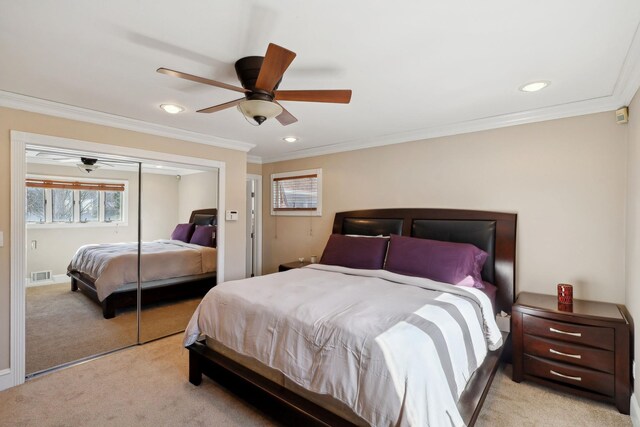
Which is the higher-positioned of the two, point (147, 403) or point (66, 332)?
point (66, 332)

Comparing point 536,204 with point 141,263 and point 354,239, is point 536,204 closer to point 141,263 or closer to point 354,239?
point 354,239

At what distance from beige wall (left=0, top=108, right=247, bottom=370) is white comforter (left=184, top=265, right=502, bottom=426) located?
1.51 metres

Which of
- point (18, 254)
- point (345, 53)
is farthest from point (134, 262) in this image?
point (345, 53)

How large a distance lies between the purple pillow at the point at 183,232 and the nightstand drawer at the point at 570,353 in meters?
3.47

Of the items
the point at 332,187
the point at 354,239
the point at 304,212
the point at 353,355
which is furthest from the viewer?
the point at 304,212

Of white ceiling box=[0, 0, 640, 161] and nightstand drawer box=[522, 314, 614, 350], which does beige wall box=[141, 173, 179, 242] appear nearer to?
white ceiling box=[0, 0, 640, 161]

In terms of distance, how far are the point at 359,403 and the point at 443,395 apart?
393 mm

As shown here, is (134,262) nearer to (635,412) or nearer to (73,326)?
(73,326)

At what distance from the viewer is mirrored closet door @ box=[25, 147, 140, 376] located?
2.68 meters

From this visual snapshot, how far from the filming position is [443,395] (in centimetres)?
145

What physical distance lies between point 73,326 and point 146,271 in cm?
77

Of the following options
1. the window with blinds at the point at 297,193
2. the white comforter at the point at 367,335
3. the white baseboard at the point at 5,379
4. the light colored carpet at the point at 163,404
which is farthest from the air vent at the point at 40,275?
the window with blinds at the point at 297,193

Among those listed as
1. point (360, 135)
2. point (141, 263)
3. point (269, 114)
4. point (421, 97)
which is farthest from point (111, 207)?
point (421, 97)

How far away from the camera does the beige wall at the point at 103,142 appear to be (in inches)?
96.9
